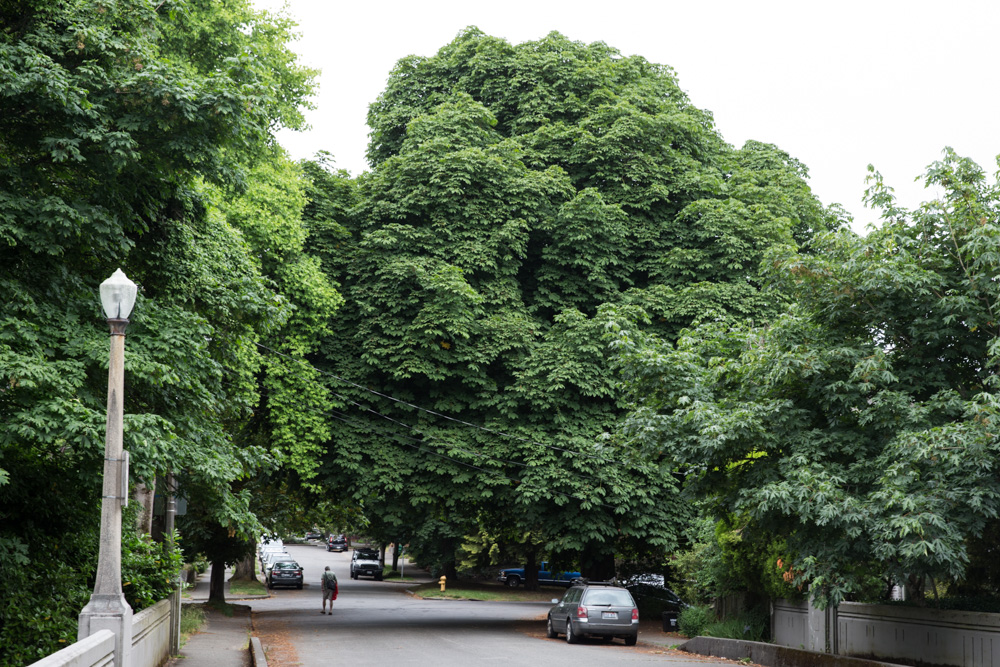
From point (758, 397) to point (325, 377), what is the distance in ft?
45.0

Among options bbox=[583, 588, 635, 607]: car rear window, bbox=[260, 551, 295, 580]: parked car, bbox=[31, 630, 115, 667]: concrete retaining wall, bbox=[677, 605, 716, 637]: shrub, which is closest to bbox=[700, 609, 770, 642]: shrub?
bbox=[677, 605, 716, 637]: shrub

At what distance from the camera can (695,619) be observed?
24547 millimetres

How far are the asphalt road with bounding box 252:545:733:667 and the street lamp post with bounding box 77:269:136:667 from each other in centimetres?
811

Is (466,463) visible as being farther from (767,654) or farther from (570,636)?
(767,654)

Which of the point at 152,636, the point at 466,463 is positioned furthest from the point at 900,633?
the point at 466,463

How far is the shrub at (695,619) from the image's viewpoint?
79.4ft

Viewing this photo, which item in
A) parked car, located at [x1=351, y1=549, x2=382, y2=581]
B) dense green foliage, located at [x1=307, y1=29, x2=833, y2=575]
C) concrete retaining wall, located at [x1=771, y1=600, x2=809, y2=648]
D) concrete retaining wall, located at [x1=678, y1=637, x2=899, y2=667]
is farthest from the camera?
parked car, located at [x1=351, y1=549, x2=382, y2=581]

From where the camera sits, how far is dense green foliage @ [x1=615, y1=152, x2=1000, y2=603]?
12.6 meters

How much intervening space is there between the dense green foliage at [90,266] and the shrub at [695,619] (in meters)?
13.7

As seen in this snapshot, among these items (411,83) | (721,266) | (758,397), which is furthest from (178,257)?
(411,83)

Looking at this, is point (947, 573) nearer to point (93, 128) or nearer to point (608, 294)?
point (93, 128)

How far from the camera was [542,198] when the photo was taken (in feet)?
89.7

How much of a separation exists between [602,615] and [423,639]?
4.44 m

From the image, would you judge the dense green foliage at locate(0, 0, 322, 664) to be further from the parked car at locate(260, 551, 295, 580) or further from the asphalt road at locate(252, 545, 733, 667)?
the parked car at locate(260, 551, 295, 580)
